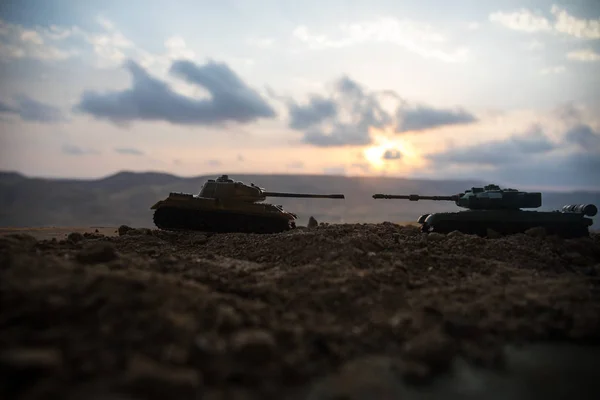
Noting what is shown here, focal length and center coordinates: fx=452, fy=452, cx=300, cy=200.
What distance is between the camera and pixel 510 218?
13062 mm

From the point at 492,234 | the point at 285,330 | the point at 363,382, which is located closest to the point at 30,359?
the point at 285,330

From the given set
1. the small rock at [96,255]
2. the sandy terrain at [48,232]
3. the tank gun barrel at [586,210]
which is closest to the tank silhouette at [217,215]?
the sandy terrain at [48,232]

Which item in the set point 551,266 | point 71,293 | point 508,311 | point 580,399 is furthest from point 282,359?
point 551,266

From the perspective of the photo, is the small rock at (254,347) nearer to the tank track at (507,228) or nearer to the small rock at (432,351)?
the small rock at (432,351)

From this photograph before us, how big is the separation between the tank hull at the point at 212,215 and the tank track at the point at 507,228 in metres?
5.10

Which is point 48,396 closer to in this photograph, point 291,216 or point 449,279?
point 449,279

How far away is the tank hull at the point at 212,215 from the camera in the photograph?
48.4ft

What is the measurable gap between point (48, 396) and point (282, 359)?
199 cm

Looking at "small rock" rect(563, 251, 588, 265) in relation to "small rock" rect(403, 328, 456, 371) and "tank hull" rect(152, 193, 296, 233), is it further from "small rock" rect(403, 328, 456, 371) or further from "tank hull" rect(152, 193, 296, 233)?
"tank hull" rect(152, 193, 296, 233)

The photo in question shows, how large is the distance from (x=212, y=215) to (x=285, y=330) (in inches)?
402

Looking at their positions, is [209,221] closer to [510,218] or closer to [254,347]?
[510,218]

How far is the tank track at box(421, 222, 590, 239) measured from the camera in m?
12.9

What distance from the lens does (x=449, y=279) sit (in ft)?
25.8

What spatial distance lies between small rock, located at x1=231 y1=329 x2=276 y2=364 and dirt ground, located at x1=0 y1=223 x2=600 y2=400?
0.01 meters
